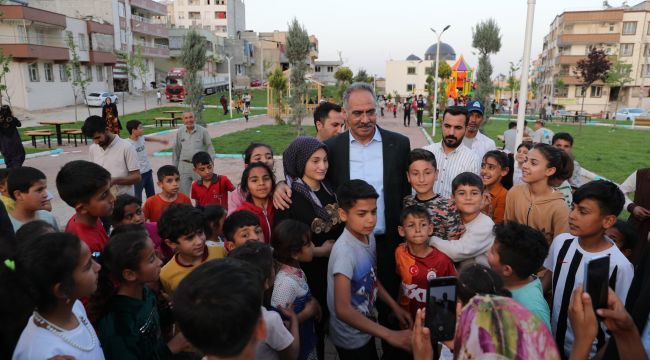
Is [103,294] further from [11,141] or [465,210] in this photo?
[11,141]

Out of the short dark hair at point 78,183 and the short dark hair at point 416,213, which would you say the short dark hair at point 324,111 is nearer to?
the short dark hair at point 416,213

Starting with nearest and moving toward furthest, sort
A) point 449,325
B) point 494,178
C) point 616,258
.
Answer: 1. point 449,325
2. point 616,258
3. point 494,178

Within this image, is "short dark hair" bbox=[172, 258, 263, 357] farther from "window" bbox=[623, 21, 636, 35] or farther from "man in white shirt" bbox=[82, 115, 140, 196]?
"window" bbox=[623, 21, 636, 35]

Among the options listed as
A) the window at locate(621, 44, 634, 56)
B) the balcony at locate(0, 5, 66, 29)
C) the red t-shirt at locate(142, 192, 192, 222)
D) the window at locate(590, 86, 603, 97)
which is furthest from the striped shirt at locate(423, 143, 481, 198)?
the window at locate(621, 44, 634, 56)

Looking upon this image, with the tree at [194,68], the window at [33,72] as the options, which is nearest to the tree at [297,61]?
the tree at [194,68]

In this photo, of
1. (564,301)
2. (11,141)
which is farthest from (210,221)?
(11,141)

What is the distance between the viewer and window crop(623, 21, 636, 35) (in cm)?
5062

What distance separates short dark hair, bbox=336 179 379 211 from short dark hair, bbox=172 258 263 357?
1.34 m

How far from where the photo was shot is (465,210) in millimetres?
3199

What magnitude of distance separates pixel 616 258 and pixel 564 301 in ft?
1.32

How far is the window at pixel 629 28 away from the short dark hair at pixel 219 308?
212 feet

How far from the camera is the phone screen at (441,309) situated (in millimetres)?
1864

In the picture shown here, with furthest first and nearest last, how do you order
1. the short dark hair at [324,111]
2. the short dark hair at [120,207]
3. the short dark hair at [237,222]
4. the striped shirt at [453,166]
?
the short dark hair at [324,111] → the striped shirt at [453,166] → the short dark hair at [120,207] → the short dark hair at [237,222]

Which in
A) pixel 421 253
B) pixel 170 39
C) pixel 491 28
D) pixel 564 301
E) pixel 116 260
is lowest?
pixel 564 301
